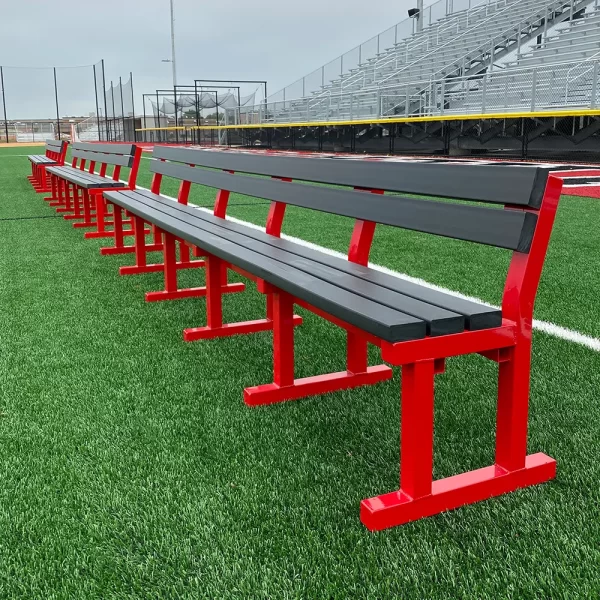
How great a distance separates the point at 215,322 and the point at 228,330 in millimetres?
87

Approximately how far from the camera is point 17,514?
77.2 inches

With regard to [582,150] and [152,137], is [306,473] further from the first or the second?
[152,137]

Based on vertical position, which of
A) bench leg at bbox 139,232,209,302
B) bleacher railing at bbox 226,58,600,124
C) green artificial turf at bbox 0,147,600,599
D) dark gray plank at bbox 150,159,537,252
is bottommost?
green artificial turf at bbox 0,147,600,599

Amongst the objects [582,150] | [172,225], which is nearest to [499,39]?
[582,150]

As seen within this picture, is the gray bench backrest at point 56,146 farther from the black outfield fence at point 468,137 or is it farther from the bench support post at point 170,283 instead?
the black outfield fence at point 468,137

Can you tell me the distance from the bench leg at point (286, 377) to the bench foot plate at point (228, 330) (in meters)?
0.84

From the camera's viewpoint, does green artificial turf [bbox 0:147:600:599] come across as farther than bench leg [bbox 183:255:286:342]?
No

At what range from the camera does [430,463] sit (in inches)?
76.3

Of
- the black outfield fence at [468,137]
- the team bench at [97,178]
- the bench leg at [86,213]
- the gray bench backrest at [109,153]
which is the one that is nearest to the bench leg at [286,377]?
the team bench at [97,178]

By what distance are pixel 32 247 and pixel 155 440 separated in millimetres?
4633

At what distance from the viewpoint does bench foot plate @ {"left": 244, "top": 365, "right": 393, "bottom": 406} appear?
108 inches

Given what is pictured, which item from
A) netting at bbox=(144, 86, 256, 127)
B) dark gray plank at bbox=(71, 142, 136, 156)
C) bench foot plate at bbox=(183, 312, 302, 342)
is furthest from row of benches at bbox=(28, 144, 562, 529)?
netting at bbox=(144, 86, 256, 127)

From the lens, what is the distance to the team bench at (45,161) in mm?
10736

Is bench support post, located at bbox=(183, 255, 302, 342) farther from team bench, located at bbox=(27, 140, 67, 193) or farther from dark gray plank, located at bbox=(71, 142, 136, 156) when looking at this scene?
team bench, located at bbox=(27, 140, 67, 193)
